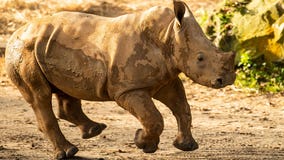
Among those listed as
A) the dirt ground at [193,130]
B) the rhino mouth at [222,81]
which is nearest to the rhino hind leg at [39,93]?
the dirt ground at [193,130]

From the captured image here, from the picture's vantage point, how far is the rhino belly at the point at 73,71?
7863 millimetres

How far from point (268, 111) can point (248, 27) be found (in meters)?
2.12

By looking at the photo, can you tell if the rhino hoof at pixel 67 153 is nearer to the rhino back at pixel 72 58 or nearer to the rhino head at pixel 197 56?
the rhino back at pixel 72 58

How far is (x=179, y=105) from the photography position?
8.16 metres

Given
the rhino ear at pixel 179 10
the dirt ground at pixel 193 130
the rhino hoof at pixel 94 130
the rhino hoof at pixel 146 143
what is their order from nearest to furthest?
the rhino ear at pixel 179 10 < the rhino hoof at pixel 146 143 < the rhino hoof at pixel 94 130 < the dirt ground at pixel 193 130

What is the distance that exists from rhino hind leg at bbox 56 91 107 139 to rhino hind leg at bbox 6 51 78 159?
1.13ft

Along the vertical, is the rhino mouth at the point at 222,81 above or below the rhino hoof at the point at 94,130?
above

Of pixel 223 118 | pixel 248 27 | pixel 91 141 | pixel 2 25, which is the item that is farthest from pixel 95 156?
pixel 2 25

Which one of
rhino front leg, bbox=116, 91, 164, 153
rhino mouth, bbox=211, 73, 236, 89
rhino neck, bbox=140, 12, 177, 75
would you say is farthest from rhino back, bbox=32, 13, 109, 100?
rhino mouth, bbox=211, 73, 236, 89

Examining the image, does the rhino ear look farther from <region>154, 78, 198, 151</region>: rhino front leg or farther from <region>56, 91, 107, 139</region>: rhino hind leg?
<region>56, 91, 107, 139</region>: rhino hind leg

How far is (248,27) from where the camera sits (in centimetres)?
1347

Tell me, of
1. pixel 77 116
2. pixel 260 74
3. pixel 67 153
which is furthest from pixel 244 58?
pixel 67 153

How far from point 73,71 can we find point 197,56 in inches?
44.7

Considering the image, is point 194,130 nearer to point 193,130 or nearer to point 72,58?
point 193,130
